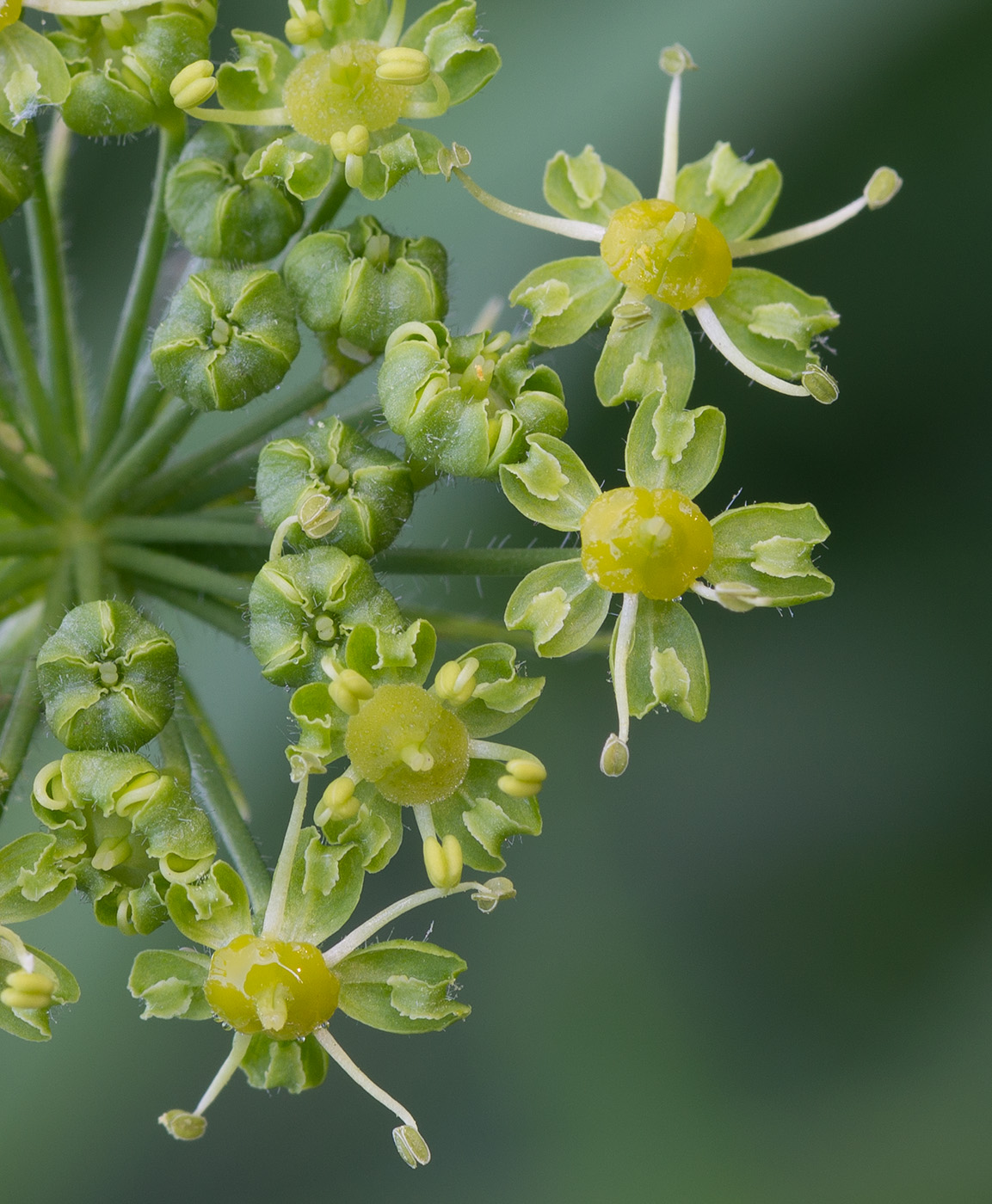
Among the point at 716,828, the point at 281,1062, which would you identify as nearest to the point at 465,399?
the point at 281,1062

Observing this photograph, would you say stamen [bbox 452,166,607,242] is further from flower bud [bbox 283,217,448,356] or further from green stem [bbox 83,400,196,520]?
green stem [bbox 83,400,196,520]

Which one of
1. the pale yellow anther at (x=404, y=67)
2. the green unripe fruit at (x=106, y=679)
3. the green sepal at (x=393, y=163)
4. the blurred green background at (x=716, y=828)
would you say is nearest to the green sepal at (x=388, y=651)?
the green unripe fruit at (x=106, y=679)

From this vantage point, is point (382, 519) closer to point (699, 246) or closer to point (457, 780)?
point (457, 780)

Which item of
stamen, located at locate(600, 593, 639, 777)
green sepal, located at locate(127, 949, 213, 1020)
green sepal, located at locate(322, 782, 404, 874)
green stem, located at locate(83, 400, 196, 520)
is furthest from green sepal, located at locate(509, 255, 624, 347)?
green sepal, located at locate(127, 949, 213, 1020)

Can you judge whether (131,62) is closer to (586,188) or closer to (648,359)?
(586,188)

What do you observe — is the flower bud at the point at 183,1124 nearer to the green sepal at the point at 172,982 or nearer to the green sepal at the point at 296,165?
the green sepal at the point at 172,982

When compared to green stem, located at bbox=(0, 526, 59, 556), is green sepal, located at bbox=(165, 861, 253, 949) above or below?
below
